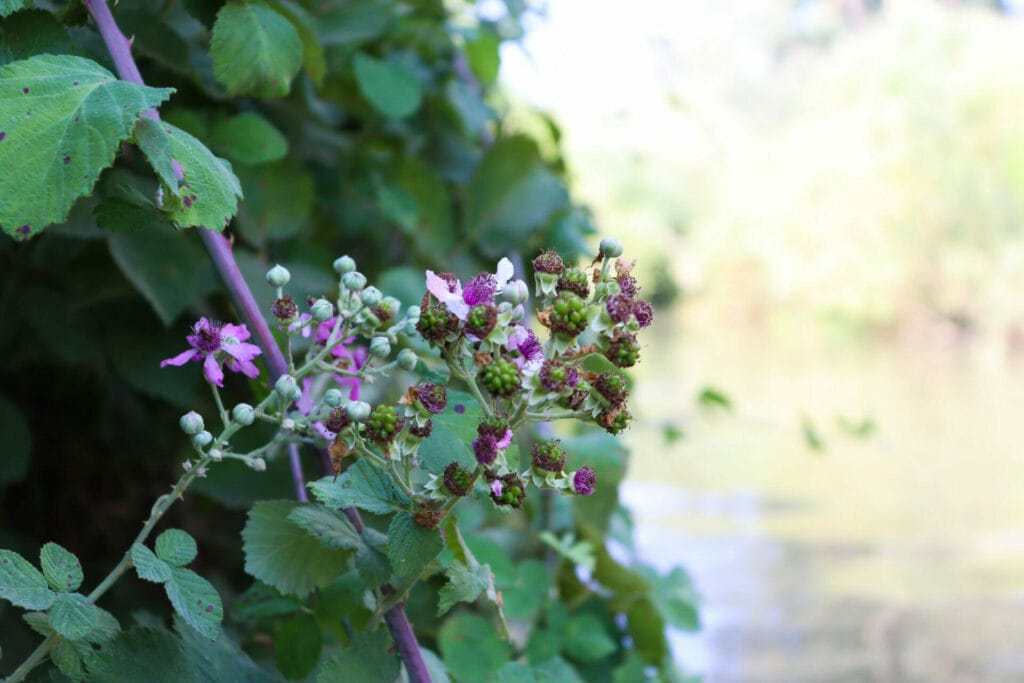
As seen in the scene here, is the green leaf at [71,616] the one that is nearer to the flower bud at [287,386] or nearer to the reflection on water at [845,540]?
the flower bud at [287,386]

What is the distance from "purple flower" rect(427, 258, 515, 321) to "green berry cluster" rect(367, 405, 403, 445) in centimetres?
4

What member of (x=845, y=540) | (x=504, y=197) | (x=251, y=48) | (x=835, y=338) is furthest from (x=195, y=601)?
(x=835, y=338)

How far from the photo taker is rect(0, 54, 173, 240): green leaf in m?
0.30

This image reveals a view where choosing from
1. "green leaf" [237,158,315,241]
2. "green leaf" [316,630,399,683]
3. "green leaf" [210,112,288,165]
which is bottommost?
"green leaf" [316,630,399,683]

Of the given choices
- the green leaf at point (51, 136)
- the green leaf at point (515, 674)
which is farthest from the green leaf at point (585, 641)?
the green leaf at point (51, 136)

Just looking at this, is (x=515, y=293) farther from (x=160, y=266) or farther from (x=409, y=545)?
(x=160, y=266)

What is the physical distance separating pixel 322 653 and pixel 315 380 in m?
0.16

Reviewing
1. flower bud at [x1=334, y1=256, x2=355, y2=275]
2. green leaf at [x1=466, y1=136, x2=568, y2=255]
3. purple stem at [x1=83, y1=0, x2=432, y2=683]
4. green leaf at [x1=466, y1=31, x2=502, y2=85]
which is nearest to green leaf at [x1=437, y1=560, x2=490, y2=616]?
purple stem at [x1=83, y1=0, x2=432, y2=683]

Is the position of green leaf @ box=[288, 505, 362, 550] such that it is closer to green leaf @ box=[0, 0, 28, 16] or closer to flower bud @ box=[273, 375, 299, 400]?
flower bud @ box=[273, 375, 299, 400]

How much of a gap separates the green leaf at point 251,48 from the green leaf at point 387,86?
0.84 ft

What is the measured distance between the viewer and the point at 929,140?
24.0 feet

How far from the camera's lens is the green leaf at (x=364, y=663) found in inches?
13.6

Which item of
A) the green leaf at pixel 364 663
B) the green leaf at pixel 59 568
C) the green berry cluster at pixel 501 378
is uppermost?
the green berry cluster at pixel 501 378

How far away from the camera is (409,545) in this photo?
1.07ft
